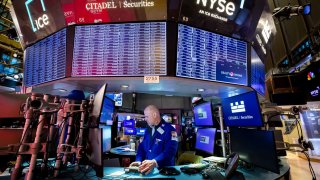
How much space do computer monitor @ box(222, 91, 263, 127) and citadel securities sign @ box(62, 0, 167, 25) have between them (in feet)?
4.41

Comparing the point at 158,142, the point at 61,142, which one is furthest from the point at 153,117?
the point at 61,142

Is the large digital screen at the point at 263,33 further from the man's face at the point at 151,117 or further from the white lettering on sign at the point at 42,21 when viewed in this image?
the white lettering on sign at the point at 42,21

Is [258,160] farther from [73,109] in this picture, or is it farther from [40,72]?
[40,72]

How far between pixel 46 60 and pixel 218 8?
2.02 meters

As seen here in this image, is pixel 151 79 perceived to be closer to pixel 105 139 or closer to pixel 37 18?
pixel 105 139

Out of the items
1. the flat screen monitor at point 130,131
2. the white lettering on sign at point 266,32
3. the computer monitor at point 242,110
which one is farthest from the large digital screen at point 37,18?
the flat screen monitor at point 130,131

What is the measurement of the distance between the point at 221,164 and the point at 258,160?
1.36 ft

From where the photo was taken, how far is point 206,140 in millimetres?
2980

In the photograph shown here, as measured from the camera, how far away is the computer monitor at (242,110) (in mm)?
2160

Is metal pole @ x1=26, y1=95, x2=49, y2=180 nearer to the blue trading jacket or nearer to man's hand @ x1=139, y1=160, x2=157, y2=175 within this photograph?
man's hand @ x1=139, y1=160, x2=157, y2=175

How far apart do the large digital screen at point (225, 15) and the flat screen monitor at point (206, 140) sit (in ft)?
4.64

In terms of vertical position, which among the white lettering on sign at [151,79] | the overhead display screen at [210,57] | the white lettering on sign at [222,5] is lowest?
the white lettering on sign at [151,79]

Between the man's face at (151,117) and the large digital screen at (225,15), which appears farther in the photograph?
the man's face at (151,117)

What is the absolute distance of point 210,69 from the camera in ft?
6.70
